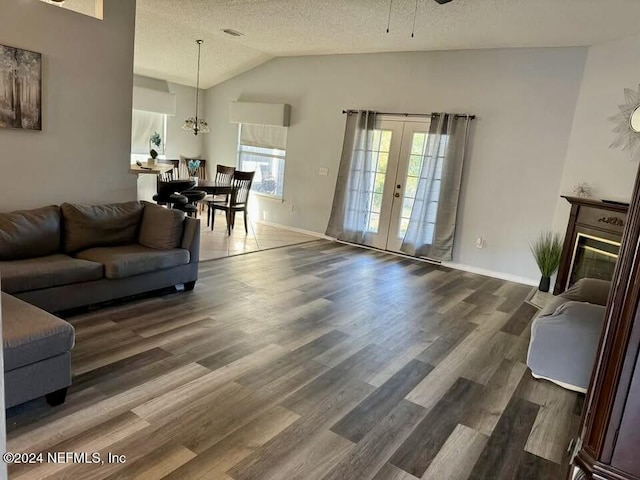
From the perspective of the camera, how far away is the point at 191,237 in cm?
412

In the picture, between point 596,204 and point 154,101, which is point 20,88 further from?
point 596,204

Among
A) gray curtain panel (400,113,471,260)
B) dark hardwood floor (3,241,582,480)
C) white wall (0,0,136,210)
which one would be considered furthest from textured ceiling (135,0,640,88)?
dark hardwood floor (3,241,582,480)

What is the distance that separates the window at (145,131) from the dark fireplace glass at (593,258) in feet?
23.5

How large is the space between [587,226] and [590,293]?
4.48 feet

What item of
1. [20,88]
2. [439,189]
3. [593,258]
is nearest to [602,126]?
[593,258]

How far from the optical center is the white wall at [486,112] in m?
5.23

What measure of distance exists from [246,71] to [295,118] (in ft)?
5.01

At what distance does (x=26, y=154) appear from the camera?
11.9 feet

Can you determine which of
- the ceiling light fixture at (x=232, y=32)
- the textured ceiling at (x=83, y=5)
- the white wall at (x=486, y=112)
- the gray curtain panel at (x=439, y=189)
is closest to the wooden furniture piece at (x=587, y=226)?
the white wall at (x=486, y=112)

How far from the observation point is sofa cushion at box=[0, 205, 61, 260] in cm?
328

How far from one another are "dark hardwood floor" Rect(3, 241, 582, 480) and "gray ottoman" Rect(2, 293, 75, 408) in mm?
137

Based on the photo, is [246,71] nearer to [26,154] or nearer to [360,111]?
[360,111]

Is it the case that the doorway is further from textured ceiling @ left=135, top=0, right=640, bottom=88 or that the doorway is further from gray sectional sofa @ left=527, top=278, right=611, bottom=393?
gray sectional sofa @ left=527, top=278, right=611, bottom=393

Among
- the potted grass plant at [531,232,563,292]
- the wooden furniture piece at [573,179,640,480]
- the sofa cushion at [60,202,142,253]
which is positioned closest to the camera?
the wooden furniture piece at [573,179,640,480]
